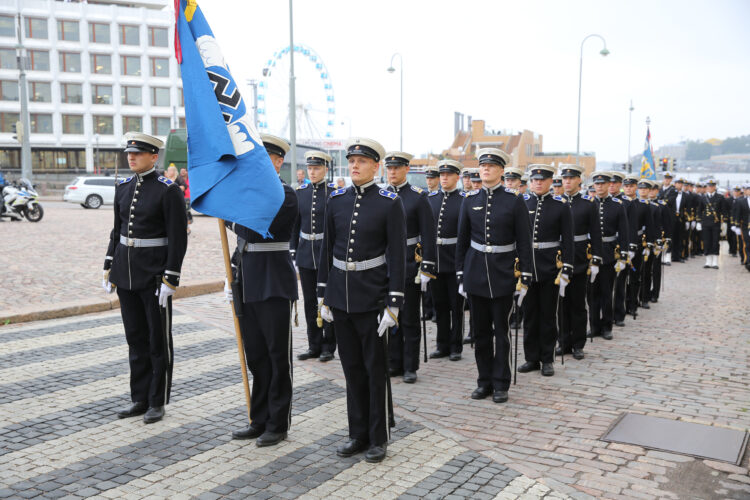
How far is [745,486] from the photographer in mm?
4551

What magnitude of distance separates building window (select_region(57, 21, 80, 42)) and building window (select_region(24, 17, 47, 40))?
126 centimetres

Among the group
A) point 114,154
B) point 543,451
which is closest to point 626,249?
point 543,451

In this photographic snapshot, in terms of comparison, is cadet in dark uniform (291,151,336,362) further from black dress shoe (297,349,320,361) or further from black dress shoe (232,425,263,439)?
black dress shoe (232,425,263,439)

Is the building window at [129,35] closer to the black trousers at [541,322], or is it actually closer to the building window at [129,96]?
the building window at [129,96]

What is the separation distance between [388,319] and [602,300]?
544 cm

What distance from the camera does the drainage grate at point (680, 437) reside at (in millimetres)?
5114

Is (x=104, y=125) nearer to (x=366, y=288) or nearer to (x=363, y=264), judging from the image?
(x=363, y=264)

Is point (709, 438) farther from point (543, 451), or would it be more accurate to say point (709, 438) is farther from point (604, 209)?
point (604, 209)

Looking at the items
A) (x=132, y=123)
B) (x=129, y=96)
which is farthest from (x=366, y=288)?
(x=129, y=96)

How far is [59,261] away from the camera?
13844 millimetres

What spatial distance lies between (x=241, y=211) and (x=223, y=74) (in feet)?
3.74

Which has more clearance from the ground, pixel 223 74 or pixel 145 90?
pixel 145 90

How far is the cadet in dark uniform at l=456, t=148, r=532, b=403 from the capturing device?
6.40 meters

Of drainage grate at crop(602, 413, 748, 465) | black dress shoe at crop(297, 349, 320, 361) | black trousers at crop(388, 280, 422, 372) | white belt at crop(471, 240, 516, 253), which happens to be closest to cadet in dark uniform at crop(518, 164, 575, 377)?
white belt at crop(471, 240, 516, 253)
